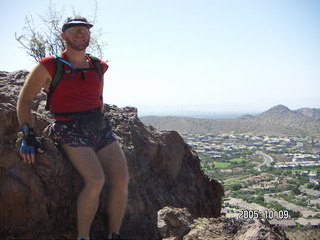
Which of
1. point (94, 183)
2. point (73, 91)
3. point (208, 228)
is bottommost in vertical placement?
point (208, 228)

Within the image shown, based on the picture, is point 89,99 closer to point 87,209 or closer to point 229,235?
point 87,209

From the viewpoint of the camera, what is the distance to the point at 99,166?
3.41 metres

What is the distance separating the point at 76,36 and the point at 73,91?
609 mm

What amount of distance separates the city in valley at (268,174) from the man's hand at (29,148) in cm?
1103

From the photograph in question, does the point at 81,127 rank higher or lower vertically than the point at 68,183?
higher

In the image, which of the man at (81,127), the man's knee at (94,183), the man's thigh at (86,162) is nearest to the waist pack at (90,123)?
the man at (81,127)

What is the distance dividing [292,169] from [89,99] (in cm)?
6223

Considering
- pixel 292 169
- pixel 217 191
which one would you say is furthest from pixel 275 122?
pixel 217 191

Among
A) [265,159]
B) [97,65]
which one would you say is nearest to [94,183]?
[97,65]

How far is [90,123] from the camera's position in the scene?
358cm

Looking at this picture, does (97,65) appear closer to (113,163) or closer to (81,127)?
(81,127)

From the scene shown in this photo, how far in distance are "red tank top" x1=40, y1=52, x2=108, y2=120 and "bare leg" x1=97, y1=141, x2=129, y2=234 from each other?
575mm

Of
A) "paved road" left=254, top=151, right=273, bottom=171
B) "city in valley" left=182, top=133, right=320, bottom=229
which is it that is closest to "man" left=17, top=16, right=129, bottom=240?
"city in valley" left=182, top=133, right=320, bottom=229

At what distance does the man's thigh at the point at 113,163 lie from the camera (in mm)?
3543
